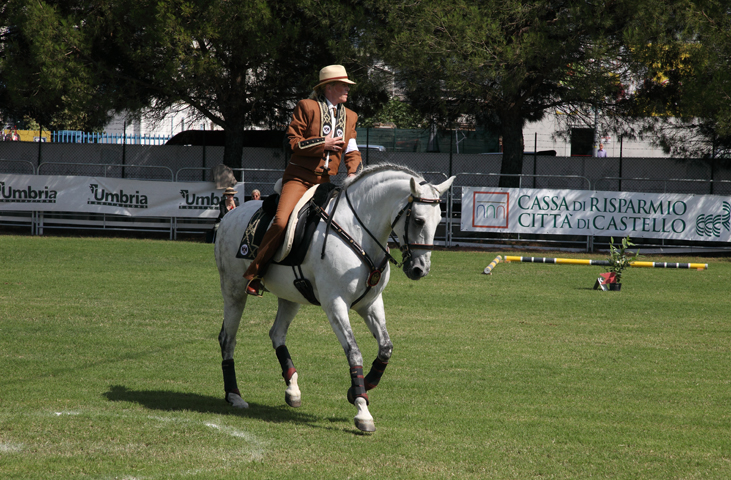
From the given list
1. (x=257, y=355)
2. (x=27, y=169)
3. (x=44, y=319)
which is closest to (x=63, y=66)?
(x=27, y=169)

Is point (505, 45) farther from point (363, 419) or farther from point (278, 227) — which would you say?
point (363, 419)

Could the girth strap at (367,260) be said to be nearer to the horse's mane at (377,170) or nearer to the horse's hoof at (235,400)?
the horse's mane at (377,170)

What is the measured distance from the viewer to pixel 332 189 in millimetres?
6328

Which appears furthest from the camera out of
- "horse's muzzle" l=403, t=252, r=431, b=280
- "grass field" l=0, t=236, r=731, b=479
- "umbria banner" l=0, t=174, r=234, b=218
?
"umbria banner" l=0, t=174, r=234, b=218

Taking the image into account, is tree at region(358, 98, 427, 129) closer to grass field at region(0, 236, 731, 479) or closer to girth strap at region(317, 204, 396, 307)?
grass field at region(0, 236, 731, 479)

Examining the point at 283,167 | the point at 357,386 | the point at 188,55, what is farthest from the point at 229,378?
the point at 283,167

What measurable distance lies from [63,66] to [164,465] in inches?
760

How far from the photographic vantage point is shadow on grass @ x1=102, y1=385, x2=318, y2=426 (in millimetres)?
6113

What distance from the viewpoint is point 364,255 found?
5914 mm

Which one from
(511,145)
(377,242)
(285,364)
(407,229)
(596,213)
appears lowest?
(285,364)

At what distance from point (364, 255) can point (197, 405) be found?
198 centimetres

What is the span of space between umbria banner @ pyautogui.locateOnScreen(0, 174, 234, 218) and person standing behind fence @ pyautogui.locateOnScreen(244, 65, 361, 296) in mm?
16478

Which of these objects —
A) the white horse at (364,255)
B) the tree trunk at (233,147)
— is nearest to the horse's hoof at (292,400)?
the white horse at (364,255)

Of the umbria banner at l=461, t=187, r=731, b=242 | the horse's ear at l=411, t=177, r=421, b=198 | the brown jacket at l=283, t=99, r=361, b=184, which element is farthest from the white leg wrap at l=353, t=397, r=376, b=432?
the umbria banner at l=461, t=187, r=731, b=242
